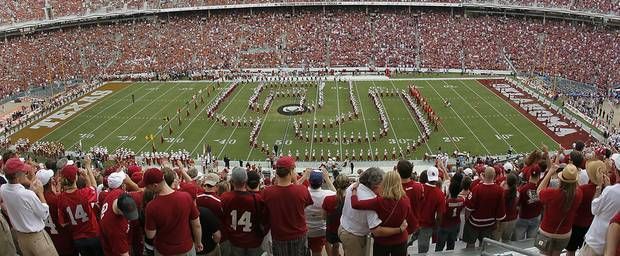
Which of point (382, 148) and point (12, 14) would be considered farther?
point (12, 14)

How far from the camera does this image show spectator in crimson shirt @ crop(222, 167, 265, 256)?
5578 mm

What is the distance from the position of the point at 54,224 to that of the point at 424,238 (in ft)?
13.9

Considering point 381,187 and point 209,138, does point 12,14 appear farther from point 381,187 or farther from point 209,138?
point 381,187

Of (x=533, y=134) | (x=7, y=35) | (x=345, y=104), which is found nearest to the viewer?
(x=533, y=134)

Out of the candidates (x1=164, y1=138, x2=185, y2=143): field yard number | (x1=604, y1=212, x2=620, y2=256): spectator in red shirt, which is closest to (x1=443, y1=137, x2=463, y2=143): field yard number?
(x1=164, y1=138, x2=185, y2=143): field yard number

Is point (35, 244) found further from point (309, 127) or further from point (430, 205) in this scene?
point (309, 127)

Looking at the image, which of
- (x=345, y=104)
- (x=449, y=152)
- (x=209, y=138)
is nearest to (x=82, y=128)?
(x=209, y=138)

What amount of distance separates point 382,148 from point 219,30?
1083 inches

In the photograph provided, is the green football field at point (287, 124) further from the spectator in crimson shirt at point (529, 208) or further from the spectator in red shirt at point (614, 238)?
the spectator in red shirt at point (614, 238)

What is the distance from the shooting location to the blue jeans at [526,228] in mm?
7465

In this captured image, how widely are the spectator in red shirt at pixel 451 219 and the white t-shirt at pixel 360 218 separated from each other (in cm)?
225

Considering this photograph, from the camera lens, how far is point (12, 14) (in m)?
44.8

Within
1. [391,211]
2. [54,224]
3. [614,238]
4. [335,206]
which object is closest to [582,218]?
[614,238]

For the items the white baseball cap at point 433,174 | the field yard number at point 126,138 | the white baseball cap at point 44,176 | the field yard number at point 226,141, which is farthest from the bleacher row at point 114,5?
the white baseball cap at point 44,176
